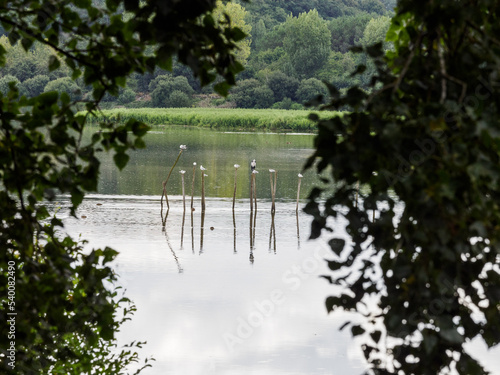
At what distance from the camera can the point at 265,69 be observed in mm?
66062

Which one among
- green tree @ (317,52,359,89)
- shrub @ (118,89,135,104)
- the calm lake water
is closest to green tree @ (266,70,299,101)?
green tree @ (317,52,359,89)

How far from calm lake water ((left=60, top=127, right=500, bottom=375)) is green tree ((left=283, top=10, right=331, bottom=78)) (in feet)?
152

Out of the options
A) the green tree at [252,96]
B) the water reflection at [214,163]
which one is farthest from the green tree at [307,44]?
the water reflection at [214,163]

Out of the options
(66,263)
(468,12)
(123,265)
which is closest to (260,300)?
(123,265)

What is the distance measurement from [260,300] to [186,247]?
351 centimetres

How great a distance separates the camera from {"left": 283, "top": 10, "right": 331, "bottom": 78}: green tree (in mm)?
67688

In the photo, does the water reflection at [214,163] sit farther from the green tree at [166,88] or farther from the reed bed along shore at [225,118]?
the green tree at [166,88]

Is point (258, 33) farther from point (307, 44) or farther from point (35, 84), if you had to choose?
point (35, 84)

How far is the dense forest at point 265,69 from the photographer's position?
59875 millimetres

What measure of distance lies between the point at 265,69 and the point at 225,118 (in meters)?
15.6

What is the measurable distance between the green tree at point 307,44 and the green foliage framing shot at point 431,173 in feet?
218

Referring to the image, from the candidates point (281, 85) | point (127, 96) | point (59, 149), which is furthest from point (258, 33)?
point (59, 149)

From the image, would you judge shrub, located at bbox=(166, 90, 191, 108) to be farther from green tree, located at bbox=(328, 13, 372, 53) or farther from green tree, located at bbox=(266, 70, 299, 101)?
green tree, located at bbox=(328, 13, 372, 53)

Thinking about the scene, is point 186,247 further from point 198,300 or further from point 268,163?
point 268,163
